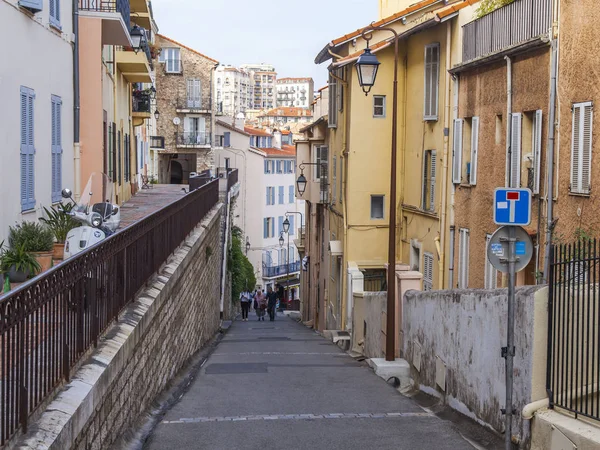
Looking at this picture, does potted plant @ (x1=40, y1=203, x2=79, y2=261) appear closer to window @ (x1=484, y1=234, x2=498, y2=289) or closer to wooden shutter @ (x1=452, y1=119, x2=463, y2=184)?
window @ (x1=484, y1=234, x2=498, y2=289)

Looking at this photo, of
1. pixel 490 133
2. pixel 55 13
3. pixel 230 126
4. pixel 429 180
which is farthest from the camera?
pixel 230 126

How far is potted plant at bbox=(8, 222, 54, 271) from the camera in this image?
40.7ft

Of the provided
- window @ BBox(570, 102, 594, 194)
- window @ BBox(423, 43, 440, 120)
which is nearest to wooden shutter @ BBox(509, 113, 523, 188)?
window @ BBox(570, 102, 594, 194)

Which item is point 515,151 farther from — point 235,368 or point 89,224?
point 89,224

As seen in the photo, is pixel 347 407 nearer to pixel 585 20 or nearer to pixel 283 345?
pixel 585 20

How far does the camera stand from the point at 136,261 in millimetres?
10195

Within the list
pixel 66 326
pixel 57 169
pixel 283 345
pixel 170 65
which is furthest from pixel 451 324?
pixel 170 65

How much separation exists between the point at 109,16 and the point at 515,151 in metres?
8.46

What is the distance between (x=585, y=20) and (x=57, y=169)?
916 centimetres

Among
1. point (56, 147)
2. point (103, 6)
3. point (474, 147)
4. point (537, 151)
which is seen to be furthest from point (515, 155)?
point (103, 6)

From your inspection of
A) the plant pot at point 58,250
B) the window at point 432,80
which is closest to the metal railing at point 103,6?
the plant pot at point 58,250

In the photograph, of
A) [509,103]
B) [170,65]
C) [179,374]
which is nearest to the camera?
[179,374]

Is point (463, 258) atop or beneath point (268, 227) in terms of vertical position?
atop

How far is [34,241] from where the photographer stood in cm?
1262
